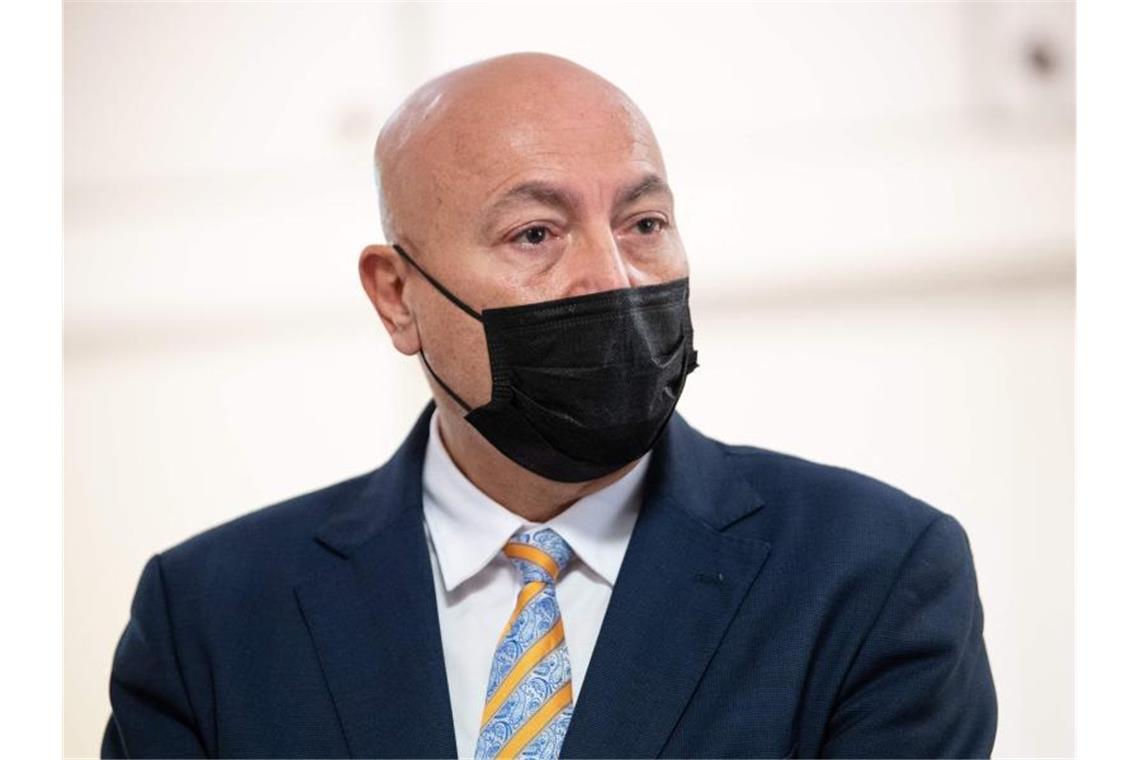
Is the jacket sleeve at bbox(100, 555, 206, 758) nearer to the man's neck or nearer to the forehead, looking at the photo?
the man's neck

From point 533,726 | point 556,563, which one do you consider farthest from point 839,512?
point 533,726

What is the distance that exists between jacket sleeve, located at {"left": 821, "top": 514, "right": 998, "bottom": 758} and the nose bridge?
551 mm

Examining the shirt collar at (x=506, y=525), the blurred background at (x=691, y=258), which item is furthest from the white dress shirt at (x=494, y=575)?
the blurred background at (x=691, y=258)

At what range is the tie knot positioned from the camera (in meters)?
1.95

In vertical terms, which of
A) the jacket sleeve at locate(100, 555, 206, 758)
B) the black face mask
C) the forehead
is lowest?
the jacket sleeve at locate(100, 555, 206, 758)

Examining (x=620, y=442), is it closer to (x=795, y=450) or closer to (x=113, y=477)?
(x=795, y=450)

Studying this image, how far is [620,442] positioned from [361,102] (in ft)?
5.82

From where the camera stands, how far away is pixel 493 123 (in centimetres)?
192

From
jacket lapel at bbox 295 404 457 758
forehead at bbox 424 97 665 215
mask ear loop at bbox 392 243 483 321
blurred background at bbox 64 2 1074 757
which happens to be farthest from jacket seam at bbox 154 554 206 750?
blurred background at bbox 64 2 1074 757

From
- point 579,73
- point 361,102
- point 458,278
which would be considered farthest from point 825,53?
point 458,278

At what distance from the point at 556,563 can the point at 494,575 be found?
0.10 metres

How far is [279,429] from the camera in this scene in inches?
136

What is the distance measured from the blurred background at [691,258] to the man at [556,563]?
108 cm

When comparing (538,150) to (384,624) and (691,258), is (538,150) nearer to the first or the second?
(384,624)
